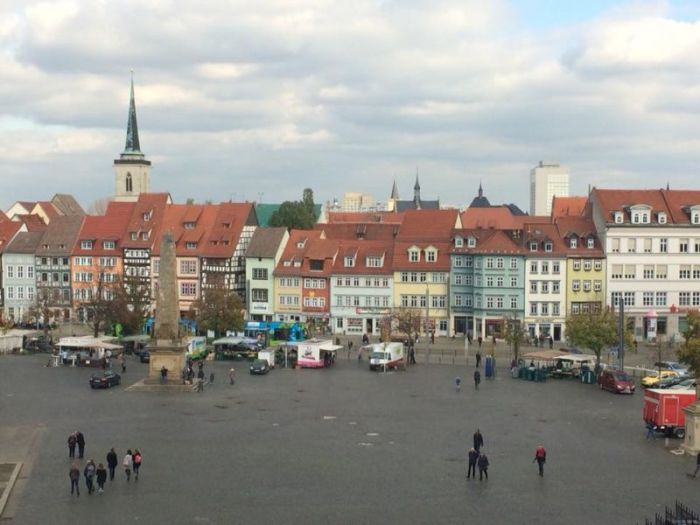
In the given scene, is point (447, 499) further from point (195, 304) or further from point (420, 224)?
point (420, 224)

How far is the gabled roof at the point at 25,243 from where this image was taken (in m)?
97.6

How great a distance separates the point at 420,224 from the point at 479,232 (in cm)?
718

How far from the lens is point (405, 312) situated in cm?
7744

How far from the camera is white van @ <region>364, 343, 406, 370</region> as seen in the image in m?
61.1

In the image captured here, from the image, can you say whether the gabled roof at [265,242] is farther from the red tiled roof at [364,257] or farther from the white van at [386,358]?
the white van at [386,358]

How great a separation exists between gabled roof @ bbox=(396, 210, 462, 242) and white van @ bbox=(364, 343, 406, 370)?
27.2 m

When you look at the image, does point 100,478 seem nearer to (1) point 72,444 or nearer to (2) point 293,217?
(1) point 72,444

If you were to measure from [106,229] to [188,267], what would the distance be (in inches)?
377

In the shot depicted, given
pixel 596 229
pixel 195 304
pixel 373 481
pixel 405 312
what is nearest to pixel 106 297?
pixel 195 304

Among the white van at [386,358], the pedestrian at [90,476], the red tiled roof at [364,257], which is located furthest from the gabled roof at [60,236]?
the pedestrian at [90,476]

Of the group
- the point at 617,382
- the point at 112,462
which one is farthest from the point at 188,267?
the point at 112,462

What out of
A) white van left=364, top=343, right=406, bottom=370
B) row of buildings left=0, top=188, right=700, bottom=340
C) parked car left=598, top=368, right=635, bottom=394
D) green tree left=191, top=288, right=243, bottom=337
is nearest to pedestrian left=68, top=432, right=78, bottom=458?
parked car left=598, top=368, right=635, bottom=394

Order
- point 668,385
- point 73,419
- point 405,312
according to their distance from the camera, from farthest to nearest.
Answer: point 405,312 < point 668,385 < point 73,419

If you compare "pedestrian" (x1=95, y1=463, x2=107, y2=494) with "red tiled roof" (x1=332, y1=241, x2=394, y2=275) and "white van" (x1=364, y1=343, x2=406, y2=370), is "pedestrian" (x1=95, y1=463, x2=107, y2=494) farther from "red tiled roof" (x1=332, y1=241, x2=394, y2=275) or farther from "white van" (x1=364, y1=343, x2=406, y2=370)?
"red tiled roof" (x1=332, y1=241, x2=394, y2=275)
